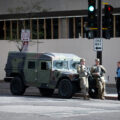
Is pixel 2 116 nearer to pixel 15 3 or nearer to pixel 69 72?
pixel 69 72

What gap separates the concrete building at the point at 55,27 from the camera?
110 ft

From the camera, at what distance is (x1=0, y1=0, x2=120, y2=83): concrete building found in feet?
110

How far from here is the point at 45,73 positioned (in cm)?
2364

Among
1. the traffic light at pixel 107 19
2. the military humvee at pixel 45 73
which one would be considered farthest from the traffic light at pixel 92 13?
the military humvee at pixel 45 73

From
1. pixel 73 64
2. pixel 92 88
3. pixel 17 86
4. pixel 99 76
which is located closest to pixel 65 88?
pixel 92 88

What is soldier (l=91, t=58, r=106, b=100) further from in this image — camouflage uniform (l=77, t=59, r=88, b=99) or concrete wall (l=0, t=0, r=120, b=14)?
concrete wall (l=0, t=0, r=120, b=14)

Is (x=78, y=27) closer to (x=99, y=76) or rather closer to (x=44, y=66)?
(x=44, y=66)

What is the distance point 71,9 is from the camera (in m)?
35.1

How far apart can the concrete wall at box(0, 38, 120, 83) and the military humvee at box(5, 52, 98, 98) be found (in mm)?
9271

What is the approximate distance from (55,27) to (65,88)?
44.8 feet

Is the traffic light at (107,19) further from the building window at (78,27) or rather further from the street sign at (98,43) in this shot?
the building window at (78,27)

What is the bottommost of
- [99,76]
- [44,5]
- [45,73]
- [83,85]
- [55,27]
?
[83,85]

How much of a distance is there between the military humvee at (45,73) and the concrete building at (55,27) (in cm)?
986

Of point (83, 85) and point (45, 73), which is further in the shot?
point (45, 73)
